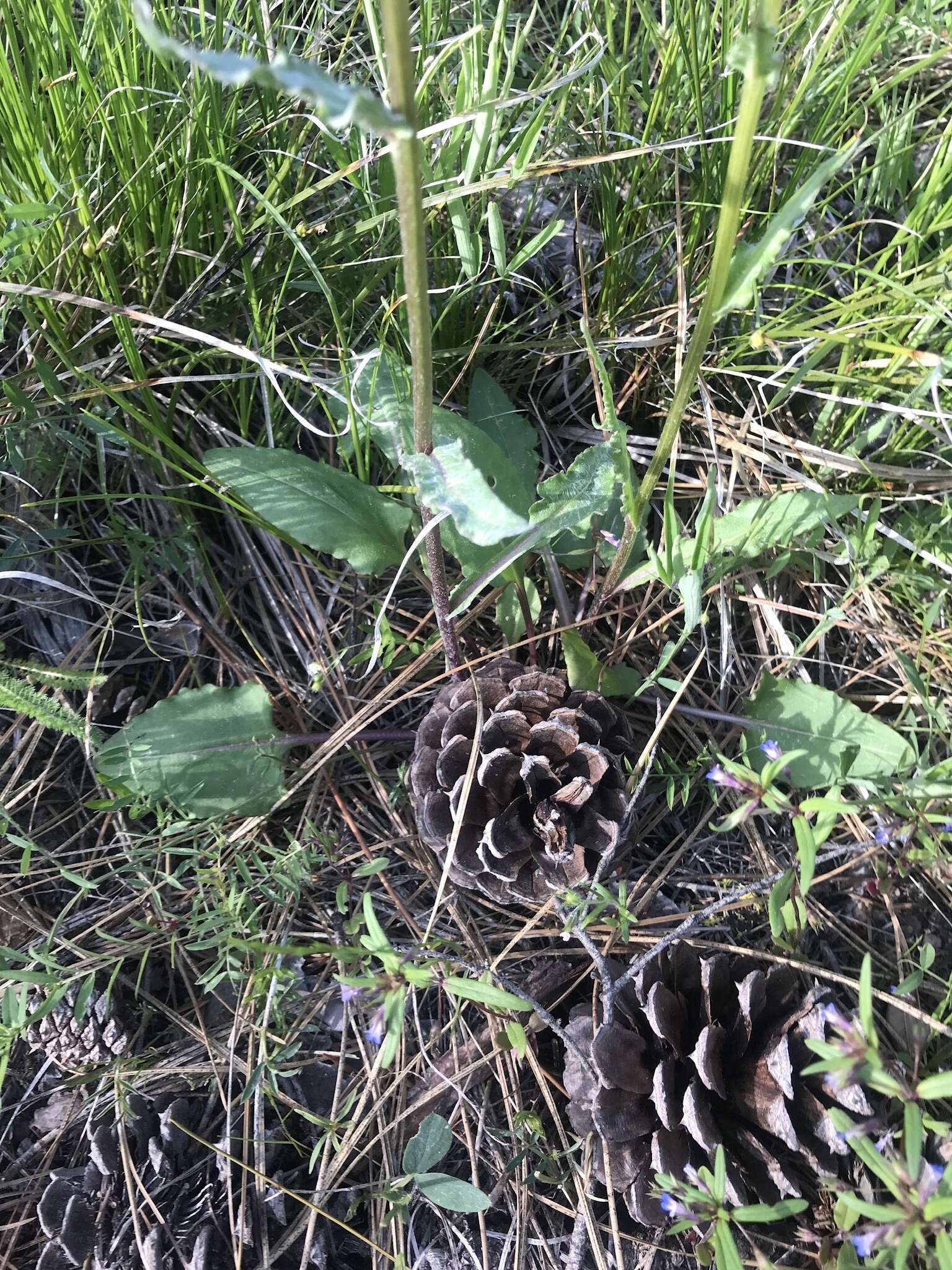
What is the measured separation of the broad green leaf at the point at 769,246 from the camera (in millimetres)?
688

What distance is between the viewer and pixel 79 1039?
117 cm

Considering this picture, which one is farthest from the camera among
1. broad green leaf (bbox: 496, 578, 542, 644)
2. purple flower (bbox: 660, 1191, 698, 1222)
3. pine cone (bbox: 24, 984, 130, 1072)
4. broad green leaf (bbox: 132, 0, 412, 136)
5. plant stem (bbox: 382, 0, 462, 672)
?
broad green leaf (bbox: 496, 578, 542, 644)

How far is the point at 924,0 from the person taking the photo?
135 centimetres

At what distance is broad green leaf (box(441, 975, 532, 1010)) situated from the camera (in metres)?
0.81

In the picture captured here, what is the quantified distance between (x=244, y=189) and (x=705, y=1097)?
1393 mm

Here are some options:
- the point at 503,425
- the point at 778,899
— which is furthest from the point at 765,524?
the point at 778,899

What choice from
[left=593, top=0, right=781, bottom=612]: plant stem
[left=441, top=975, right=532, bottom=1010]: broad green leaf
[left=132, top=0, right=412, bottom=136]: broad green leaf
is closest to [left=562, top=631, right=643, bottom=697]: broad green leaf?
[left=593, top=0, right=781, bottom=612]: plant stem

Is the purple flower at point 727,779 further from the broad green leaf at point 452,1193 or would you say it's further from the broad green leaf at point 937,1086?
the broad green leaf at point 452,1193

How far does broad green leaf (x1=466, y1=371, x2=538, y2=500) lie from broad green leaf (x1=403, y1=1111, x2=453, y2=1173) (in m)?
0.86

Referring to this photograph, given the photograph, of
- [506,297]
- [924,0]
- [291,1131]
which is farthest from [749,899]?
[924,0]

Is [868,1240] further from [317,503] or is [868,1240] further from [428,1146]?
[317,503]

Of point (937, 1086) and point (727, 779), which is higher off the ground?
point (727, 779)

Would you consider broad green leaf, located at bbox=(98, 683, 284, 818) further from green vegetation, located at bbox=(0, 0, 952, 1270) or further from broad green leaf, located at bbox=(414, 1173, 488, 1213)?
broad green leaf, located at bbox=(414, 1173, 488, 1213)

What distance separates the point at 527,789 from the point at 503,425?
567 millimetres
